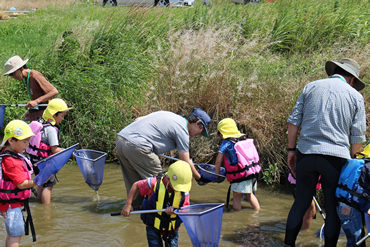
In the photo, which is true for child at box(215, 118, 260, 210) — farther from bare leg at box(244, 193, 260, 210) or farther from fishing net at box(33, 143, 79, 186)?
fishing net at box(33, 143, 79, 186)

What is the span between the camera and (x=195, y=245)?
3.20m

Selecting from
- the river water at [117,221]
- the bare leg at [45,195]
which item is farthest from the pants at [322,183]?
the bare leg at [45,195]

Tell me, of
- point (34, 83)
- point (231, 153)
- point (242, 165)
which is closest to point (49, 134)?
point (34, 83)

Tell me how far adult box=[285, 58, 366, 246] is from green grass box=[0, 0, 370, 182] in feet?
8.02

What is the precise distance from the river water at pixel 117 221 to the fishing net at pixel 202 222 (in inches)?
51.0

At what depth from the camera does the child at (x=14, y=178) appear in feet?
11.6

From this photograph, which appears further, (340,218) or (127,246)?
(127,246)

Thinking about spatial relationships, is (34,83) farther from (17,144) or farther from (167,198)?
(167,198)

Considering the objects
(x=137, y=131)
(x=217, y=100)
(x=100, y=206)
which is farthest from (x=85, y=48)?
(x=137, y=131)

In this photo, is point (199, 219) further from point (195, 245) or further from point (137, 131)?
point (137, 131)

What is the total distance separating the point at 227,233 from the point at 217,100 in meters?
2.95

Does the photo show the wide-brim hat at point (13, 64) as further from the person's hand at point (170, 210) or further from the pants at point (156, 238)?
the person's hand at point (170, 210)

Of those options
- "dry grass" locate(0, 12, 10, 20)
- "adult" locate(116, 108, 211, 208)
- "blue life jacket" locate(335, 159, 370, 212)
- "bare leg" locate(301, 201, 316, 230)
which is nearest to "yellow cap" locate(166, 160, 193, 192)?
"adult" locate(116, 108, 211, 208)

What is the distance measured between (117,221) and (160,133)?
5.07 ft
